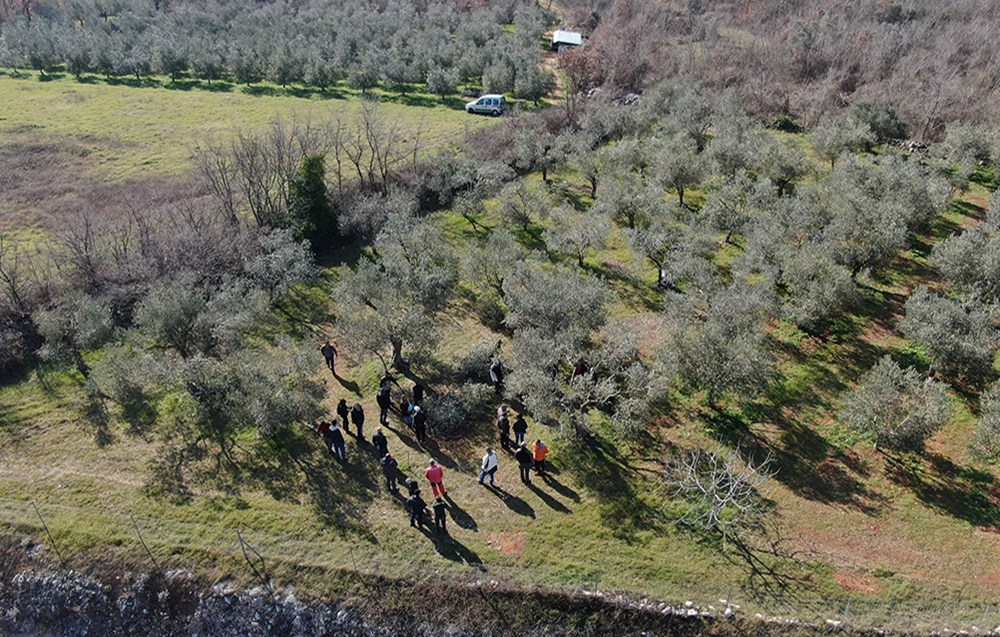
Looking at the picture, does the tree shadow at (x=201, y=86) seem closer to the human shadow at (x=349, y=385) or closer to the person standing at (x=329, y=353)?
the person standing at (x=329, y=353)

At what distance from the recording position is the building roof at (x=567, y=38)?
70.1 m

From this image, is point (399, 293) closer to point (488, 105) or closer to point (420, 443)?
point (420, 443)

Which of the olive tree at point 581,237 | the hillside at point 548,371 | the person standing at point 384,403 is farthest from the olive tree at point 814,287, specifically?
the person standing at point 384,403

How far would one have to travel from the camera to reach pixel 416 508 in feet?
65.8

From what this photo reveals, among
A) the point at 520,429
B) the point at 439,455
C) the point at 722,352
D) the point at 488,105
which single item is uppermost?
the point at 488,105

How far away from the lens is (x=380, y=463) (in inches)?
908

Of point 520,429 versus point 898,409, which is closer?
point 898,409

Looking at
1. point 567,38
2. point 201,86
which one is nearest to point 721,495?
point 567,38

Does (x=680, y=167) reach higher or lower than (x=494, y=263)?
higher

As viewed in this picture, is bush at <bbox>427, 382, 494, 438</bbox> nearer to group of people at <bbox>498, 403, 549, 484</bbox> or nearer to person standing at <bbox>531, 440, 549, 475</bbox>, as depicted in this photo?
group of people at <bbox>498, 403, 549, 484</bbox>

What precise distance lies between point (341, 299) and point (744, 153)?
85.0 ft

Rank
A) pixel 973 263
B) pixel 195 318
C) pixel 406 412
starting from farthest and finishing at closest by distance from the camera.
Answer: pixel 973 263 < pixel 195 318 < pixel 406 412

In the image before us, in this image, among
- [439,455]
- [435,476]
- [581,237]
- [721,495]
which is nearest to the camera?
[721,495]

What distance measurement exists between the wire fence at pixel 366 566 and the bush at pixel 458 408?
5738 mm
